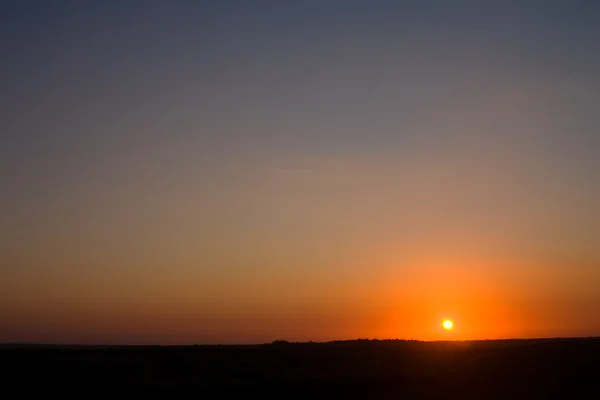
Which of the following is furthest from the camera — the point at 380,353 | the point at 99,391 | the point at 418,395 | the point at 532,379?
the point at 380,353

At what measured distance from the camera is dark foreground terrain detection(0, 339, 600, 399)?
31047 mm

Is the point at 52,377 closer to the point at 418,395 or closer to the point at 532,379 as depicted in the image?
the point at 418,395

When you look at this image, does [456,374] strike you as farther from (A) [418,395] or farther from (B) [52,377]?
(B) [52,377]

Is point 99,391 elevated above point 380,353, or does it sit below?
below

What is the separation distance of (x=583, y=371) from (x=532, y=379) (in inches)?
137

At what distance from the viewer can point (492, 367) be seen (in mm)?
39344

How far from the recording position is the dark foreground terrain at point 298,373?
31.0 meters

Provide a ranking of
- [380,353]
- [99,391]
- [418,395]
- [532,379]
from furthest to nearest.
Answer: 1. [380,353]
2. [532,379]
3. [418,395]
4. [99,391]

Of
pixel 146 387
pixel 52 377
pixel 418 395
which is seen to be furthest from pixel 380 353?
pixel 52 377

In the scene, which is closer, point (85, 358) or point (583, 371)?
point (85, 358)

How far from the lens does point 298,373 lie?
3653cm

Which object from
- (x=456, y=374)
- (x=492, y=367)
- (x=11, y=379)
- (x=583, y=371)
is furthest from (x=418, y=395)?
(x=11, y=379)

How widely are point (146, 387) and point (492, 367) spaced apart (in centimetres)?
2001

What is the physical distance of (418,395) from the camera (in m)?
34.5
